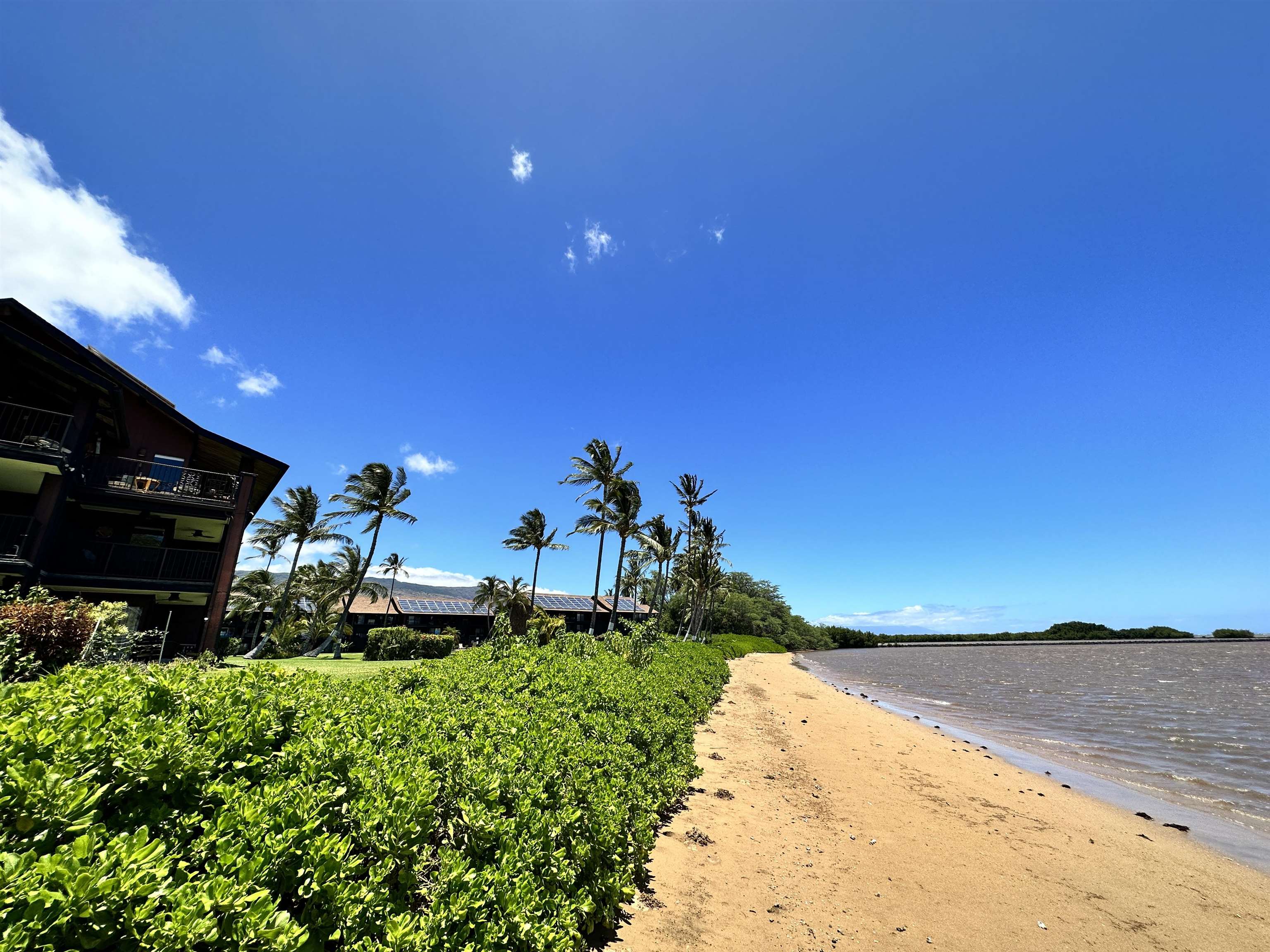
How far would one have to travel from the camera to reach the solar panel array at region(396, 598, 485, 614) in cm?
5128

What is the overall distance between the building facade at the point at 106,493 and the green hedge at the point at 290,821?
15.3 m

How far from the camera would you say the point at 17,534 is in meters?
13.9

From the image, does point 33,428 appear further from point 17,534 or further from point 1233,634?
point 1233,634

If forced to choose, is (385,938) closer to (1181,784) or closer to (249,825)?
(249,825)

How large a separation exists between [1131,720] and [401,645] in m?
35.0

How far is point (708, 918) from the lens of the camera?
5199 mm

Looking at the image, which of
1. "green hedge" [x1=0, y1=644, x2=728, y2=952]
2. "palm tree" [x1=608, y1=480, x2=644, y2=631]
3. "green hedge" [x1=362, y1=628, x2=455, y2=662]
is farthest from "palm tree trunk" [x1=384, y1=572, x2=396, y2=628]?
"green hedge" [x1=0, y1=644, x2=728, y2=952]

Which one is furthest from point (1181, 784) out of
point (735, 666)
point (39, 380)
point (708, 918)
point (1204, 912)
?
point (39, 380)

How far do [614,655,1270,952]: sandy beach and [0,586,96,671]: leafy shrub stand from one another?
11.8m

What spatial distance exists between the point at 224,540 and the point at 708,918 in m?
20.4

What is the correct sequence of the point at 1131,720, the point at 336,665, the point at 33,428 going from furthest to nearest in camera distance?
1. the point at 1131,720
2. the point at 336,665
3. the point at 33,428

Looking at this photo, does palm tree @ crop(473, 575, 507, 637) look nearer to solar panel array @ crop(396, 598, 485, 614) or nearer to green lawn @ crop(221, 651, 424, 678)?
solar panel array @ crop(396, 598, 485, 614)

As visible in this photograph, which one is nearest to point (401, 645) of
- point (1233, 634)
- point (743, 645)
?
point (743, 645)

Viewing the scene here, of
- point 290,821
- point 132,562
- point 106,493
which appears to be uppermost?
point 106,493
